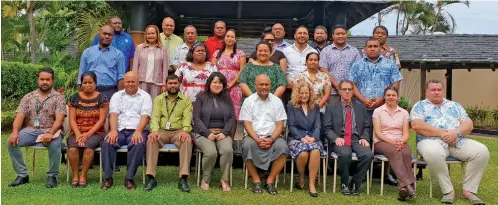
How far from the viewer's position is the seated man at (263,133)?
657 centimetres

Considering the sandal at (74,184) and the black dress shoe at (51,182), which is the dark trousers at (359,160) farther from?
the black dress shoe at (51,182)

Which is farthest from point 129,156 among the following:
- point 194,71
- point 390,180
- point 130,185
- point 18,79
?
point 18,79

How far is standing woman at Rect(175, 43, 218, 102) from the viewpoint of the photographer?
23.2 ft

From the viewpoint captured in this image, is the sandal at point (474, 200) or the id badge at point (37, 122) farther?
the id badge at point (37, 122)

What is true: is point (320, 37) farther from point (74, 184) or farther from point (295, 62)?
point (74, 184)

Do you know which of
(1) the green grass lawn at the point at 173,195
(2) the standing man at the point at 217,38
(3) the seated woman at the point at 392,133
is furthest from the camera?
(2) the standing man at the point at 217,38

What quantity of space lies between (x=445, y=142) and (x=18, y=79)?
14592 millimetres

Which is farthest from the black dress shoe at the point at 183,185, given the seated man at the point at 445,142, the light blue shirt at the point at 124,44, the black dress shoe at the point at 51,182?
the seated man at the point at 445,142

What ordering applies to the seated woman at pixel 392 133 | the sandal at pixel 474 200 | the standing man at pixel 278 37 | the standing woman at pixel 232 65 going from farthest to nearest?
the standing man at pixel 278 37 → the standing woman at pixel 232 65 → the seated woman at pixel 392 133 → the sandal at pixel 474 200

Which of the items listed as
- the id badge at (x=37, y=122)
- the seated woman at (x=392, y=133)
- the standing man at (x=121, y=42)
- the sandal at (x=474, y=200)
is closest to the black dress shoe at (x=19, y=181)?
the id badge at (x=37, y=122)

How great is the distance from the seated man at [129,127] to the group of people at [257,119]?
13mm

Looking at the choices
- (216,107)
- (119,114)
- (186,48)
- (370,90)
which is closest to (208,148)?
(216,107)

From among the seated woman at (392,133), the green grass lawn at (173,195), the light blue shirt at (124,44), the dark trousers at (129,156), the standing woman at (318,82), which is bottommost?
the green grass lawn at (173,195)

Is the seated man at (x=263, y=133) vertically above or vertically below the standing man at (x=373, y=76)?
below
